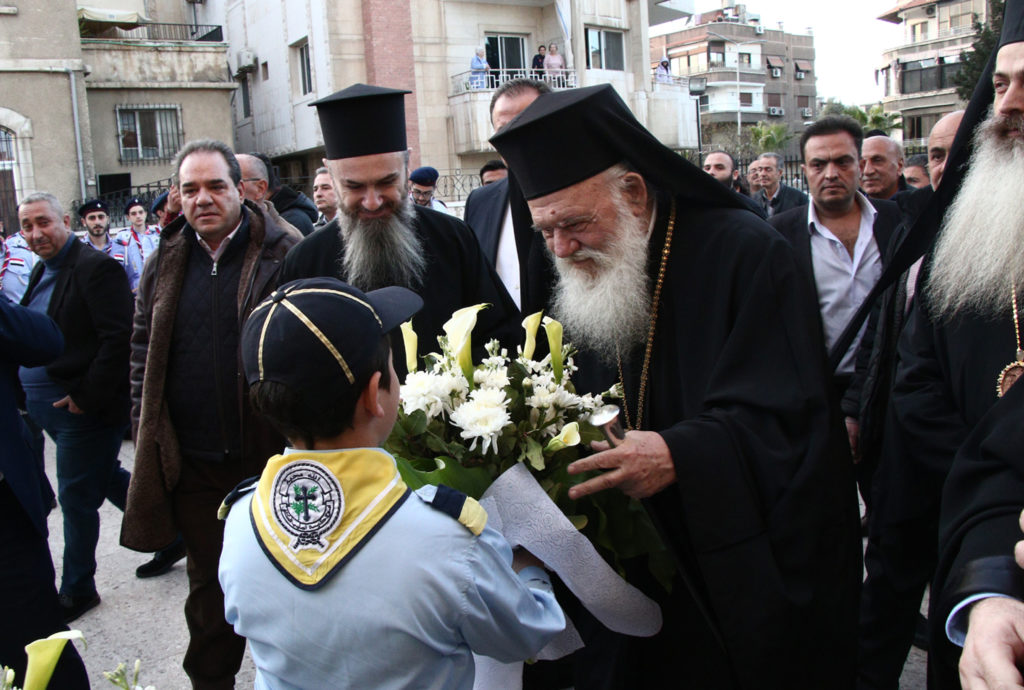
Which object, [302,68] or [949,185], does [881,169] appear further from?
[302,68]

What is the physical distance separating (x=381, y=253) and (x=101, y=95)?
23218mm

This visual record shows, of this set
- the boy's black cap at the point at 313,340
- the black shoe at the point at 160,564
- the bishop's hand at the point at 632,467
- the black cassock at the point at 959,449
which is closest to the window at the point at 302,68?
the black shoe at the point at 160,564

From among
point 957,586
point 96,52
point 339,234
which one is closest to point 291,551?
point 957,586

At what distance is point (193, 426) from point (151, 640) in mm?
1364

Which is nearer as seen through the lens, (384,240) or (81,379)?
(384,240)

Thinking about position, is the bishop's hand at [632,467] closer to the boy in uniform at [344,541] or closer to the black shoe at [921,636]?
the boy in uniform at [344,541]

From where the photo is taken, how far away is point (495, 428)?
1927 mm

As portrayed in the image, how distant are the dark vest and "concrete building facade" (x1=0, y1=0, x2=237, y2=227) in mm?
18736

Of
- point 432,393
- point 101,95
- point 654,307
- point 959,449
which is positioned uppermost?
point 101,95

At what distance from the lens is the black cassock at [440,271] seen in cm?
345

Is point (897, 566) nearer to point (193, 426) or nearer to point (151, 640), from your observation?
point (193, 426)

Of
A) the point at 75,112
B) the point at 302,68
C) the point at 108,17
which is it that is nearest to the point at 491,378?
the point at 75,112

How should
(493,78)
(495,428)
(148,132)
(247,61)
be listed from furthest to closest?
(247,61)
(493,78)
(148,132)
(495,428)


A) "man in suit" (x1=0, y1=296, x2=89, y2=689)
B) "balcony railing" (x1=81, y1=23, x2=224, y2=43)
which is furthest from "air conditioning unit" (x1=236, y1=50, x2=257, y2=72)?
"man in suit" (x1=0, y1=296, x2=89, y2=689)
